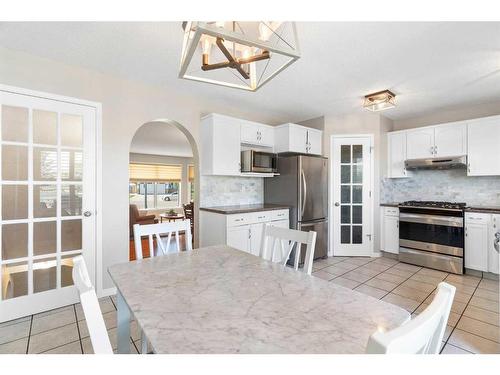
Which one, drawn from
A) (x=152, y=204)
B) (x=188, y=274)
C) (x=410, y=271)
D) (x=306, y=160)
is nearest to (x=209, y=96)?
(x=306, y=160)

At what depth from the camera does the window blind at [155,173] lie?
8477 mm

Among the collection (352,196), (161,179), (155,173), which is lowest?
(352,196)

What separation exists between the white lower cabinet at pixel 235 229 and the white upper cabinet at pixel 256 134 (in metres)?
1.07

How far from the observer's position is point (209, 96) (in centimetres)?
347

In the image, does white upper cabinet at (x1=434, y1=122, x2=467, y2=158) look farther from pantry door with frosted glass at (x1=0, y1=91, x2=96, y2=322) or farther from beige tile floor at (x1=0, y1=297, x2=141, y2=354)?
pantry door with frosted glass at (x1=0, y1=91, x2=96, y2=322)

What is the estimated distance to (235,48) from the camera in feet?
5.45

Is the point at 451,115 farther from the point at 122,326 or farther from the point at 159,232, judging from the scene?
the point at 122,326

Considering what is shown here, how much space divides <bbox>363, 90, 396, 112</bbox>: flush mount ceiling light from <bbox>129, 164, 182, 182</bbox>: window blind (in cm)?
727

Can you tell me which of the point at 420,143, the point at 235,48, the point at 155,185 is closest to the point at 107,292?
the point at 235,48

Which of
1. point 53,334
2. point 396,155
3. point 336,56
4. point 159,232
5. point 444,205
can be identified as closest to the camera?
point 159,232

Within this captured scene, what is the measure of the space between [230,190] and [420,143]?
306 cm

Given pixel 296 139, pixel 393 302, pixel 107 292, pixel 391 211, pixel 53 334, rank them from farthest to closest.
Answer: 1. pixel 391 211
2. pixel 296 139
3. pixel 107 292
4. pixel 393 302
5. pixel 53 334

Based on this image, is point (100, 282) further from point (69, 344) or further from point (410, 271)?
point (410, 271)

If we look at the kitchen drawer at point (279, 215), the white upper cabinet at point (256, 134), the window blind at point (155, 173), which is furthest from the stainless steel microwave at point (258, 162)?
the window blind at point (155, 173)
